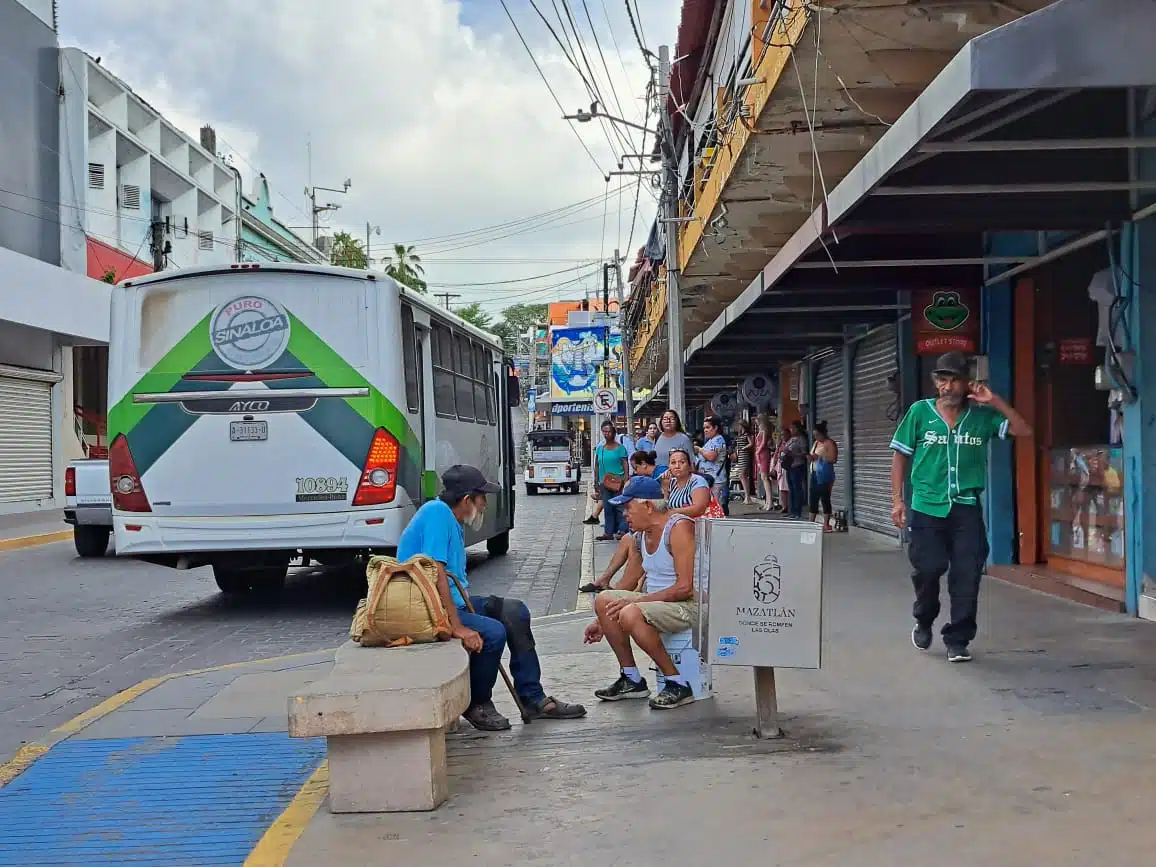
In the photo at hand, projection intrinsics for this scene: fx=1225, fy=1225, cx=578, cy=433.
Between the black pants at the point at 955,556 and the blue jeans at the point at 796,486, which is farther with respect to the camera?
the blue jeans at the point at 796,486

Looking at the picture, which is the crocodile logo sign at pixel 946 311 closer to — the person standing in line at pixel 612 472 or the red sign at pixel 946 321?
the red sign at pixel 946 321

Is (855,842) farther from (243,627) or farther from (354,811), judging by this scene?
(243,627)

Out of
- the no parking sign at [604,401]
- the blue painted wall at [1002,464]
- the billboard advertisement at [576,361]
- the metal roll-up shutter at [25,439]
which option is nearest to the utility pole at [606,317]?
the billboard advertisement at [576,361]

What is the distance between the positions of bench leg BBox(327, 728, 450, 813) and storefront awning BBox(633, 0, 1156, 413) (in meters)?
3.66

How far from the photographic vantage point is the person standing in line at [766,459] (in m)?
24.2

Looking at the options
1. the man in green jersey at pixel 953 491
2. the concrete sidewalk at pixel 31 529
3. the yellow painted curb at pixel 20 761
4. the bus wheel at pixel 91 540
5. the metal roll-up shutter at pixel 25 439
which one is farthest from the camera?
the metal roll-up shutter at pixel 25 439

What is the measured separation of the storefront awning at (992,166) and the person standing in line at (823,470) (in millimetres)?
3602

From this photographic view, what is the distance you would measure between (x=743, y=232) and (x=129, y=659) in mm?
8735

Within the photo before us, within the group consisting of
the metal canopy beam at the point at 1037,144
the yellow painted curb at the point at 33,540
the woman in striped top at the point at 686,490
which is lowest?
the yellow painted curb at the point at 33,540

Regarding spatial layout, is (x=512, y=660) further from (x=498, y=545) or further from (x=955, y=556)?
(x=498, y=545)

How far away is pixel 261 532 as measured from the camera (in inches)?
426

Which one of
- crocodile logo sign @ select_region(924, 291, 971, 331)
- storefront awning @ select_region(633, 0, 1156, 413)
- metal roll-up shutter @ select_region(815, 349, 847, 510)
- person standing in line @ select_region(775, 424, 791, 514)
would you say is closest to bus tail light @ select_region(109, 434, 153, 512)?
storefront awning @ select_region(633, 0, 1156, 413)

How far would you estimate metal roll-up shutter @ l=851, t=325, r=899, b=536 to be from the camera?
16.1 metres

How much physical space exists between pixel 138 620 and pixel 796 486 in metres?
10.8
